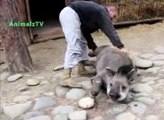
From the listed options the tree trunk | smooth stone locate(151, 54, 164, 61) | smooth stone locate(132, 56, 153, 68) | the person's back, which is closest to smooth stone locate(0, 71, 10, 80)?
the tree trunk

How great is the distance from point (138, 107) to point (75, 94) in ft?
2.66

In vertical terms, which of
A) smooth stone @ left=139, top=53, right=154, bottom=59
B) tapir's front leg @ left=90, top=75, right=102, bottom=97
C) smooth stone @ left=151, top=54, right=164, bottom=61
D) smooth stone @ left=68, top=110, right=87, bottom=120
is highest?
tapir's front leg @ left=90, top=75, right=102, bottom=97

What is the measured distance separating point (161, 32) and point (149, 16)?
66 centimetres

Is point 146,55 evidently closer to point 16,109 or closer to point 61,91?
point 61,91

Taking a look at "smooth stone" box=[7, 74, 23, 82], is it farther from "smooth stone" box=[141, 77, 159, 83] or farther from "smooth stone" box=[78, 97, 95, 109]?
"smooth stone" box=[141, 77, 159, 83]

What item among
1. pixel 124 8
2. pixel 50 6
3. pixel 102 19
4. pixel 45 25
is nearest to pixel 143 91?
pixel 102 19

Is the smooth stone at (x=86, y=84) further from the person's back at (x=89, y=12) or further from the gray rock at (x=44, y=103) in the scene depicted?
the person's back at (x=89, y=12)

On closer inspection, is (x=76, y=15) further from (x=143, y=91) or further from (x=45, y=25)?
(x=45, y=25)

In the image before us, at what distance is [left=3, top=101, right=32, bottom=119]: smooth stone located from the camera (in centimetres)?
437

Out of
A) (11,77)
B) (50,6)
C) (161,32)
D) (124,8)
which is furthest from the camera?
(50,6)

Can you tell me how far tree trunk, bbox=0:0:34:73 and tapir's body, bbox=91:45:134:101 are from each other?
50.1 inches

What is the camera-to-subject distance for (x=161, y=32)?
21.0 ft

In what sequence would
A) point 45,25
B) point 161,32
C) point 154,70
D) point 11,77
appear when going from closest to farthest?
point 154,70
point 11,77
point 161,32
point 45,25

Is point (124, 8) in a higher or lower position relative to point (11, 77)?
higher
